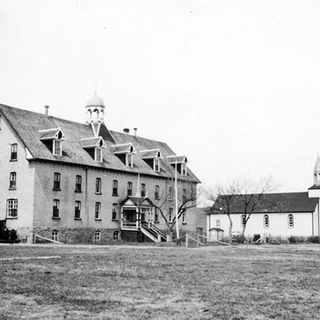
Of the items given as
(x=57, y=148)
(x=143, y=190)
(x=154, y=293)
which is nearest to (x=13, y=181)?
(x=57, y=148)

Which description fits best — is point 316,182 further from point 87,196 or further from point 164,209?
point 87,196

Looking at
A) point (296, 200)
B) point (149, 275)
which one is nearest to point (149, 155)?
point (296, 200)

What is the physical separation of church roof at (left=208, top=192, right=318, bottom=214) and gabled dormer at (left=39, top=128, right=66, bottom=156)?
32.5 m

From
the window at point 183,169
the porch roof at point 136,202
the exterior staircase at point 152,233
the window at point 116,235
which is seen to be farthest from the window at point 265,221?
the window at point 116,235

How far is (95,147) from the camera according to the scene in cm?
5259

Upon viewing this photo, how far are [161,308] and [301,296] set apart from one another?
351 cm

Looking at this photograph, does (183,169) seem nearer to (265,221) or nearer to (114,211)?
(114,211)

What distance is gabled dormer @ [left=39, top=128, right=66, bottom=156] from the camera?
47594 mm

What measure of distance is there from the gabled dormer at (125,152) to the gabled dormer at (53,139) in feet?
31.5

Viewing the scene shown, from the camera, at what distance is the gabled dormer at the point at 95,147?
52688mm

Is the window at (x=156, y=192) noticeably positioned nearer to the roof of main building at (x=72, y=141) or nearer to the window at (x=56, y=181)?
the roof of main building at (x=72, y=141)

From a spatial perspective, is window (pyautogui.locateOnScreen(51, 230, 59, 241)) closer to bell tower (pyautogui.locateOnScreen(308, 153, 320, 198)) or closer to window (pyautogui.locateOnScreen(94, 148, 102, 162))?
window (pyautogui.locateOnScreen(94, 148, 102, 162))

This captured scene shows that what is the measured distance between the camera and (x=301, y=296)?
464 inches

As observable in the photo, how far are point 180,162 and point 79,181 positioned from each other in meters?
18.0
